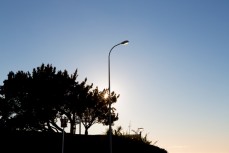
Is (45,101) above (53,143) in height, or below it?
above

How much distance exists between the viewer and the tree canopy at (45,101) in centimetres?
4369

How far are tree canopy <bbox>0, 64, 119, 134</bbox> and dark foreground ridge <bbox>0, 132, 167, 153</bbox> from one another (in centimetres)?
1296

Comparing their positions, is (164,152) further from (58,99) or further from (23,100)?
(23,100)

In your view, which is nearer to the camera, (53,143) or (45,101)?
(53,143)

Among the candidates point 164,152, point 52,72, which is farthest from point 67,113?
point 164,152

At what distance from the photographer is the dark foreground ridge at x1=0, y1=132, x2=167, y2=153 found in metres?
28.4

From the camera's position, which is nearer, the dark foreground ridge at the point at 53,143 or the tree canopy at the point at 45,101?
the dark foreground ridge at the point at 53,143

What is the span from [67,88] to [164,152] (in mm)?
15480

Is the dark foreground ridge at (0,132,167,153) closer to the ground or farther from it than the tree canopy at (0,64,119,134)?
closer to the ground

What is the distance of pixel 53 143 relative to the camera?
29.6 m

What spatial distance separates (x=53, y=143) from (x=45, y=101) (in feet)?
48.1

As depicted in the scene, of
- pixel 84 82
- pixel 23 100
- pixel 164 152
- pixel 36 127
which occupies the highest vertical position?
pixel 84 82

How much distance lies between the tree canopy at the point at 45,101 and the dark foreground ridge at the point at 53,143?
42.5 feet

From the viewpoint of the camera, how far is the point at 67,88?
150 feet
